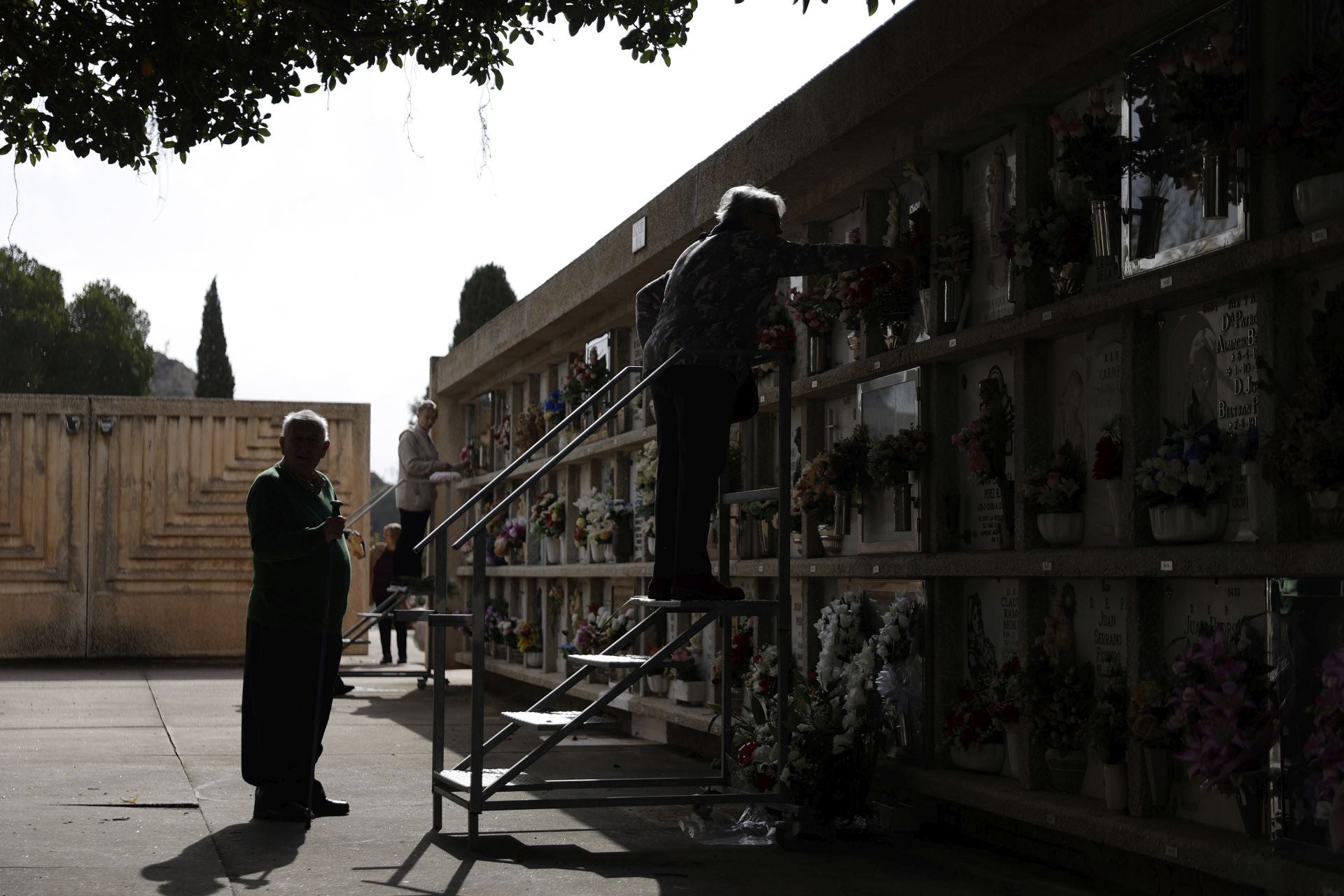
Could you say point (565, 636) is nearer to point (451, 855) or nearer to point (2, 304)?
point (451, 855)

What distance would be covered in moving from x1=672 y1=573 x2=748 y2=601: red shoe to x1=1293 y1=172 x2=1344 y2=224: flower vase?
7.63 feet

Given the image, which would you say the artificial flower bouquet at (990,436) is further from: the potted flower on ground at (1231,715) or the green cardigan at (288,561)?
Answer: the green cardigan at (288,561)

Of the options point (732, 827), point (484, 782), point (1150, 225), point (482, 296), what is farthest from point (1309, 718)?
point (482, 296)

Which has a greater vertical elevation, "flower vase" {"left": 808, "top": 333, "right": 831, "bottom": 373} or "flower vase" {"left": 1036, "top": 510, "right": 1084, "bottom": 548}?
"flower vase" {"left": 808, "top": 333, "right": 831, "bottom": 373}

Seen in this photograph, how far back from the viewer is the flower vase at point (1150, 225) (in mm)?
4523

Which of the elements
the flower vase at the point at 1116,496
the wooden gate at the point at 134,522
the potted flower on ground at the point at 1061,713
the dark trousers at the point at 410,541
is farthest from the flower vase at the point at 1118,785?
the wooden gate at the point at 134,522

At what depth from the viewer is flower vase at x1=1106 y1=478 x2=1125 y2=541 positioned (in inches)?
183

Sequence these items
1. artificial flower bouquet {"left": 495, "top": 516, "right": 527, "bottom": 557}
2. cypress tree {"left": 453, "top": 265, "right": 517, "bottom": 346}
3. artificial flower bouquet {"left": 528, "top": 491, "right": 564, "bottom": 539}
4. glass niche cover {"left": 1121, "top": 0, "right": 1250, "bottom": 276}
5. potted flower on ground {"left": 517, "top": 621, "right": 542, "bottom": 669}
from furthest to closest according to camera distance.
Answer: cypress tree {"left": 453, "top": 265, "right": 517, "bottom": 346} < artificial flower bouquet {"left": 495, "top": 516, "right": 527, "bottom": 557} < potted flower on ground {"left": 517, "top": 621, "right": 542, "bottom": 669} < artificial flower bouquet {"left": 528, "top": 491, "right": 564, "bottom": 539} < glass niche cover {"left": 1121, "top": 0, "right": 1250, "bottom": 276}

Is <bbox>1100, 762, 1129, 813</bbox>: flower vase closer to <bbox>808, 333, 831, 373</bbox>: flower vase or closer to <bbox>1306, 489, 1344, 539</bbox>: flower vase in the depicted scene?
<bbox>1306, 489, 1344, 539</bbox>: flower vase

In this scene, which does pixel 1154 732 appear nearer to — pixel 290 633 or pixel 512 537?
pixel 290 633

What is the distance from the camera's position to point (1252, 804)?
4070 mm

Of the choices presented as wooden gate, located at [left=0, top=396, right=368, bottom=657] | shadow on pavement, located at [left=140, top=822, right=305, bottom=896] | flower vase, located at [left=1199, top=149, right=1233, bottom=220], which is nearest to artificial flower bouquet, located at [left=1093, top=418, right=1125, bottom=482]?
flower vase, located at [left=1199, top=149, right=1233, bottom=220]

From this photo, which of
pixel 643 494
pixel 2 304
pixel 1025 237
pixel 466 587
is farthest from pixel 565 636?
pixel 2 304

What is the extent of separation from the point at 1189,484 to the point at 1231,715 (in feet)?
2.07
